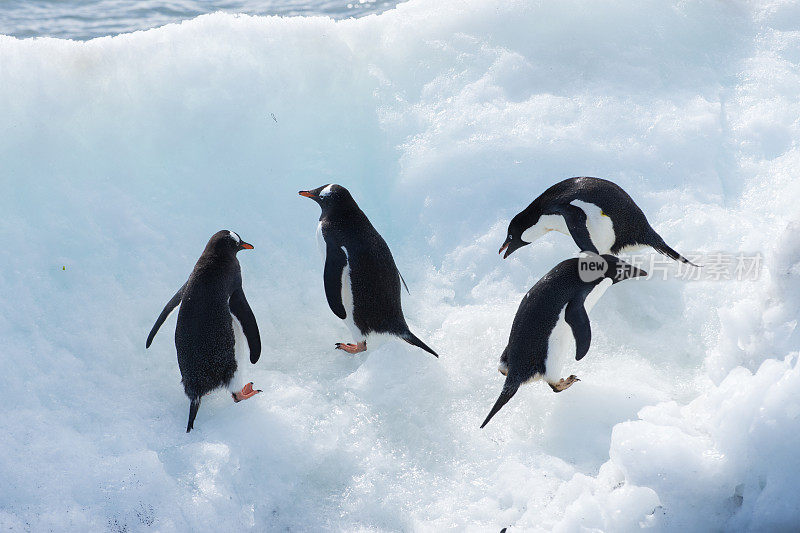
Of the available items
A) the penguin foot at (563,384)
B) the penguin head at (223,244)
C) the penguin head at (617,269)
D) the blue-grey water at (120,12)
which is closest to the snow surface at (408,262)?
the penguin foot at (563,384)

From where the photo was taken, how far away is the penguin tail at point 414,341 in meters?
2.68

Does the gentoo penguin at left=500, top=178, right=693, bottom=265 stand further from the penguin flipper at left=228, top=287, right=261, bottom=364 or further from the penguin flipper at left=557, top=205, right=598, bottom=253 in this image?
Answer: the penguin flipper at left=228, top=287, right=261, bottom=364

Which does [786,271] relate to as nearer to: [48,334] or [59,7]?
[48,334]

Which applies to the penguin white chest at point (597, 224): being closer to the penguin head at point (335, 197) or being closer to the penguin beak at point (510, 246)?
the penguin beak at point (510, 246)

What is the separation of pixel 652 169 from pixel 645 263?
61cm

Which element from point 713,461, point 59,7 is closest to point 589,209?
point 713,461

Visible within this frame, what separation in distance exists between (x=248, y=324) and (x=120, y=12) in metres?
4.65

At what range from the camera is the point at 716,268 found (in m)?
2.86

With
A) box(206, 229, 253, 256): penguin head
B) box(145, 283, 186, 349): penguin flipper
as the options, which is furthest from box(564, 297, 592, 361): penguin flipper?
box(145, 283, 186, 349): penguin flipper

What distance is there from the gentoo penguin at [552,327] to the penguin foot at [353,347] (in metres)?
0.61

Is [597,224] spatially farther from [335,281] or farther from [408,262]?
[335,281]

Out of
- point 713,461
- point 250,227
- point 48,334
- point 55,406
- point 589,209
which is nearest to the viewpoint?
point 713,461

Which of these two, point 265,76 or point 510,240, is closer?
point 510,240

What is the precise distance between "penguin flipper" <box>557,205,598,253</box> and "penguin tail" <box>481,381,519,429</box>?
2.47ft
